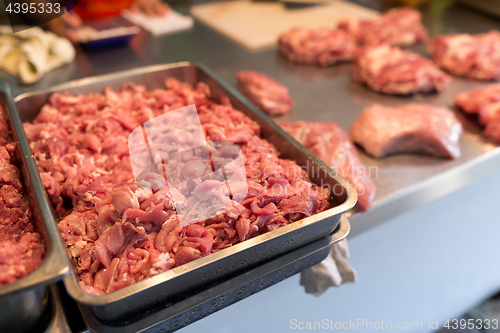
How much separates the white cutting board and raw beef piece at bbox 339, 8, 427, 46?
0.25 meters

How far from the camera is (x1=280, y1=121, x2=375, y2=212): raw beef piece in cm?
150

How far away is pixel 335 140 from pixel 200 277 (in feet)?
3.06

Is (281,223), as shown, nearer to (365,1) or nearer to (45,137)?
(45,137)

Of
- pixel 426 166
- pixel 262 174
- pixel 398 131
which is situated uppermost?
pixel 262 174

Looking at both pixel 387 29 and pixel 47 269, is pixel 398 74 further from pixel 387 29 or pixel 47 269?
pixel 47 269

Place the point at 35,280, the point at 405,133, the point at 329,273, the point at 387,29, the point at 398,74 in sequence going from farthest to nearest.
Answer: the point at 387,29 → the point at 398,74 → the point at 405,133 → the point at 329,273 → the point at 35,280

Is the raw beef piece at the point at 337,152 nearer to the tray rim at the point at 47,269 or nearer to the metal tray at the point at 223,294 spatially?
the metal tray at the point at 223,294

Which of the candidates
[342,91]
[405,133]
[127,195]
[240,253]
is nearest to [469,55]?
[342,91]

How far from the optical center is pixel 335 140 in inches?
65.7

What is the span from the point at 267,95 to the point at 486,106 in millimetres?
1220

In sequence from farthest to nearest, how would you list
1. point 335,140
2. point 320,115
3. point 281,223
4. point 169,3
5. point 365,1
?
point 365,1 → point 169,3 → point 320,115 → point 335,140 → point 281,223

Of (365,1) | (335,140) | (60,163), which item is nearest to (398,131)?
Result: (335,140)

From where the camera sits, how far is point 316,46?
8.52 ft

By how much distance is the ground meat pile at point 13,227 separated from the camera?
877mm
